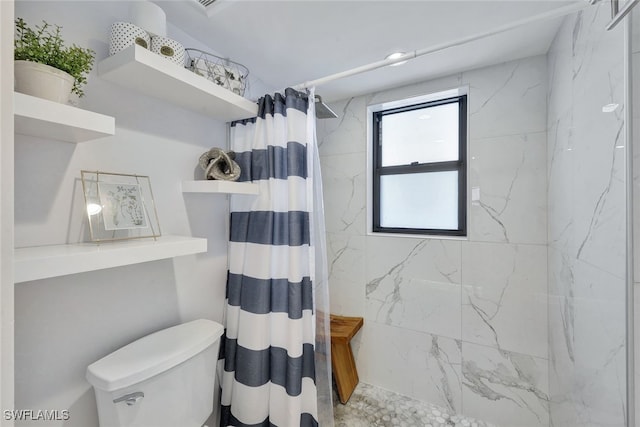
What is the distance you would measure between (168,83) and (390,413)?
2172mm

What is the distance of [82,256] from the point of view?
75 centimetres

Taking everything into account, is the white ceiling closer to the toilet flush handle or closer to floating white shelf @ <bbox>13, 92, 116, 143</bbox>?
floating white shelf @ <bbox>13, 92, 116, 143</bbox>

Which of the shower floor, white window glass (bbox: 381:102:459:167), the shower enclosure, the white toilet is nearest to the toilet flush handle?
the white toilet

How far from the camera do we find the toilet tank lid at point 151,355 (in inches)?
33.4

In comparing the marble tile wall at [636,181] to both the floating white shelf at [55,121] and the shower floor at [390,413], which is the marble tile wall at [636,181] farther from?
the floating white shelf at [55,121]

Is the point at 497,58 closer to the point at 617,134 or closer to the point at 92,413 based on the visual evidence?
the point at 617,134

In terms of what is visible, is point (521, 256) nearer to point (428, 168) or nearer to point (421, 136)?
point (428, 168)

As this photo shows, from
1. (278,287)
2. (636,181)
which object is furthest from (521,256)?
(278,287)

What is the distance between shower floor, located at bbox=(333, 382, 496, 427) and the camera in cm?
160

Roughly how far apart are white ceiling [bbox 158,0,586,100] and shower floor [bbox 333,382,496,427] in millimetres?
2146

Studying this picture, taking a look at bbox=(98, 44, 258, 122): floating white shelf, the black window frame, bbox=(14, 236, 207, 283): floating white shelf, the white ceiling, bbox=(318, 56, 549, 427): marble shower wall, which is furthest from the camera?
the black window frame

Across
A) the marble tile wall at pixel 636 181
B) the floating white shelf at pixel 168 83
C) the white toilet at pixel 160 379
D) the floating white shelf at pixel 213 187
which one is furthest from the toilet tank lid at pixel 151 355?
the marble tile wall at pixel 636 181

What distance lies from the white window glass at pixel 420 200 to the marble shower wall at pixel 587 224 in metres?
0.53

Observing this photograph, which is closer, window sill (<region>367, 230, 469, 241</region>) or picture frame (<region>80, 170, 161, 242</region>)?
picture frame (<region>80, 170, 161, 242</region>)
